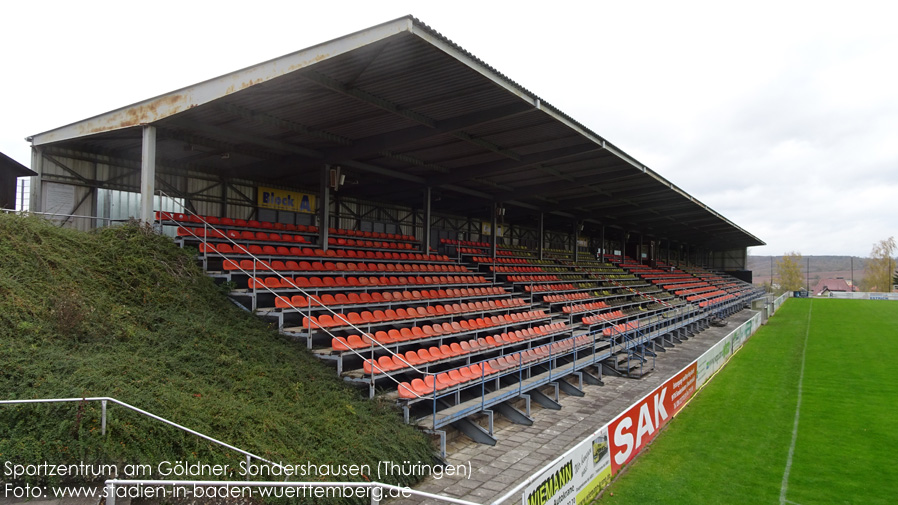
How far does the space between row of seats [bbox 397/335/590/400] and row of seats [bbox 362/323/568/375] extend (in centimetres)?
43

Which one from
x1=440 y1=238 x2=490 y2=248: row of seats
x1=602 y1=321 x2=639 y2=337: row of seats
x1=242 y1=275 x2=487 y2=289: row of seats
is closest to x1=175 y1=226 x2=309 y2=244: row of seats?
x1=242 y1=275 x2=487 y2=289: row of seats

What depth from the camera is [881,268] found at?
255ft


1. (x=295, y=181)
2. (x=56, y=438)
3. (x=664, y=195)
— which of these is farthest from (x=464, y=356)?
(x=664, y=195)

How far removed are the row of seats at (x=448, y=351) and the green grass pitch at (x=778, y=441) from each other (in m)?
4.18

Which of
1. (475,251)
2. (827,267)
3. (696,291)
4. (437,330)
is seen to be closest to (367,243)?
(437,330)

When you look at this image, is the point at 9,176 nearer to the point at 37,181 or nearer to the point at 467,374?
the point at 37,181

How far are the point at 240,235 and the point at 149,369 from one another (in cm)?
627

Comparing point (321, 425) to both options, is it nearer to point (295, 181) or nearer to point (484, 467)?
point (484, 467)

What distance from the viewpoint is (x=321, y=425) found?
23.4 ft

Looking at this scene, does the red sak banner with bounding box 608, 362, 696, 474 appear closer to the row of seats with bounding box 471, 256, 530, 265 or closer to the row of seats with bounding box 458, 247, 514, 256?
the row of seats with bounding box 471, 256, 530, 265

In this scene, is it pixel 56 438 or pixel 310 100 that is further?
pixel 310 100

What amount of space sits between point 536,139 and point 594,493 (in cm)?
941

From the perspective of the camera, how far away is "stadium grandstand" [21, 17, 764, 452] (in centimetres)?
920

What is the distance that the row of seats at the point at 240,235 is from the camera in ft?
35.1
